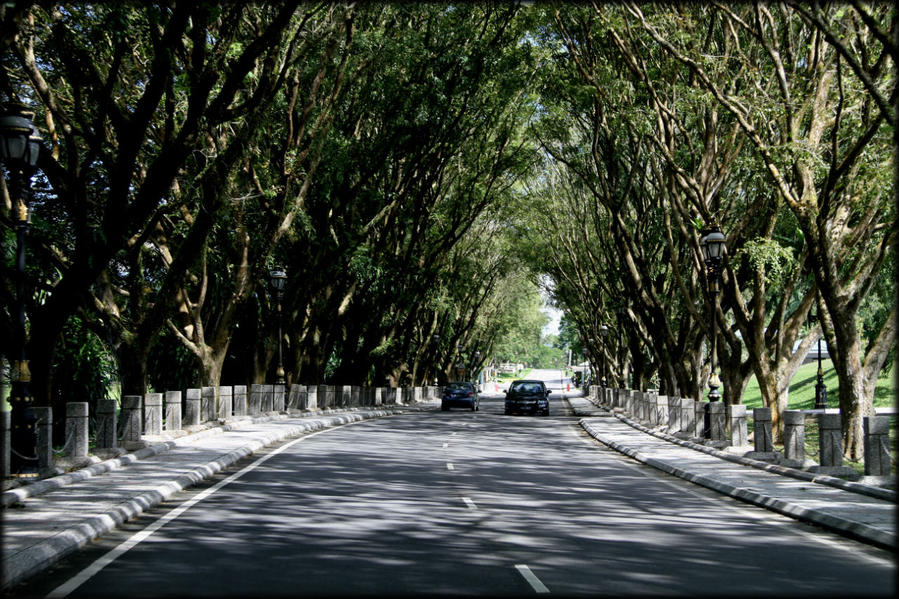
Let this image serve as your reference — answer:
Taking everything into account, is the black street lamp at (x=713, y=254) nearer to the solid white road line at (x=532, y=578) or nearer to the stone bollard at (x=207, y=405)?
the stone bollard at (x=207, y=405)

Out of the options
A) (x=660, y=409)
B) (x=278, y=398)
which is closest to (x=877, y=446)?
(x=660, y=409)

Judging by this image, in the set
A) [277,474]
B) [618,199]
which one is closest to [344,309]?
[618,199]

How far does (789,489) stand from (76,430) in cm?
1119

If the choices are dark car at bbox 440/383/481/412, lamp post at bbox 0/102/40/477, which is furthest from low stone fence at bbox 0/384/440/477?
dark car at bbox 440/383/481/412

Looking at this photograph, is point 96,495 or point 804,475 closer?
point 96,495

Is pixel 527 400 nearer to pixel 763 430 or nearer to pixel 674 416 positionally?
pixel 674 416

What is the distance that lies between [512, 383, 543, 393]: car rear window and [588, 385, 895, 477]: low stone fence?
10246 millimetres

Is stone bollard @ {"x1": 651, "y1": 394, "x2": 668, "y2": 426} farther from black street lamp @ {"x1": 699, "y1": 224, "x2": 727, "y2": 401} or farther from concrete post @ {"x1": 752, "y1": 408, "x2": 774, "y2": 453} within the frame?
concrete post @ {"x1": 752, "y1": 408, "x2": 774, "y2": 453}

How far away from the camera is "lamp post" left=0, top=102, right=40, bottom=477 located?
12.7 meters

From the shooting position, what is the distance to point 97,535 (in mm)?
9602

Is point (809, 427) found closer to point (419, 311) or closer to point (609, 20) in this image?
point (609, 20)

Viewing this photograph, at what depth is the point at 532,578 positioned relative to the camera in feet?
25.3

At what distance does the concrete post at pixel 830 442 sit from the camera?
15.2 metres

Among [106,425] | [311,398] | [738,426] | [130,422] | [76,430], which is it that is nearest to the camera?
[76,430]
